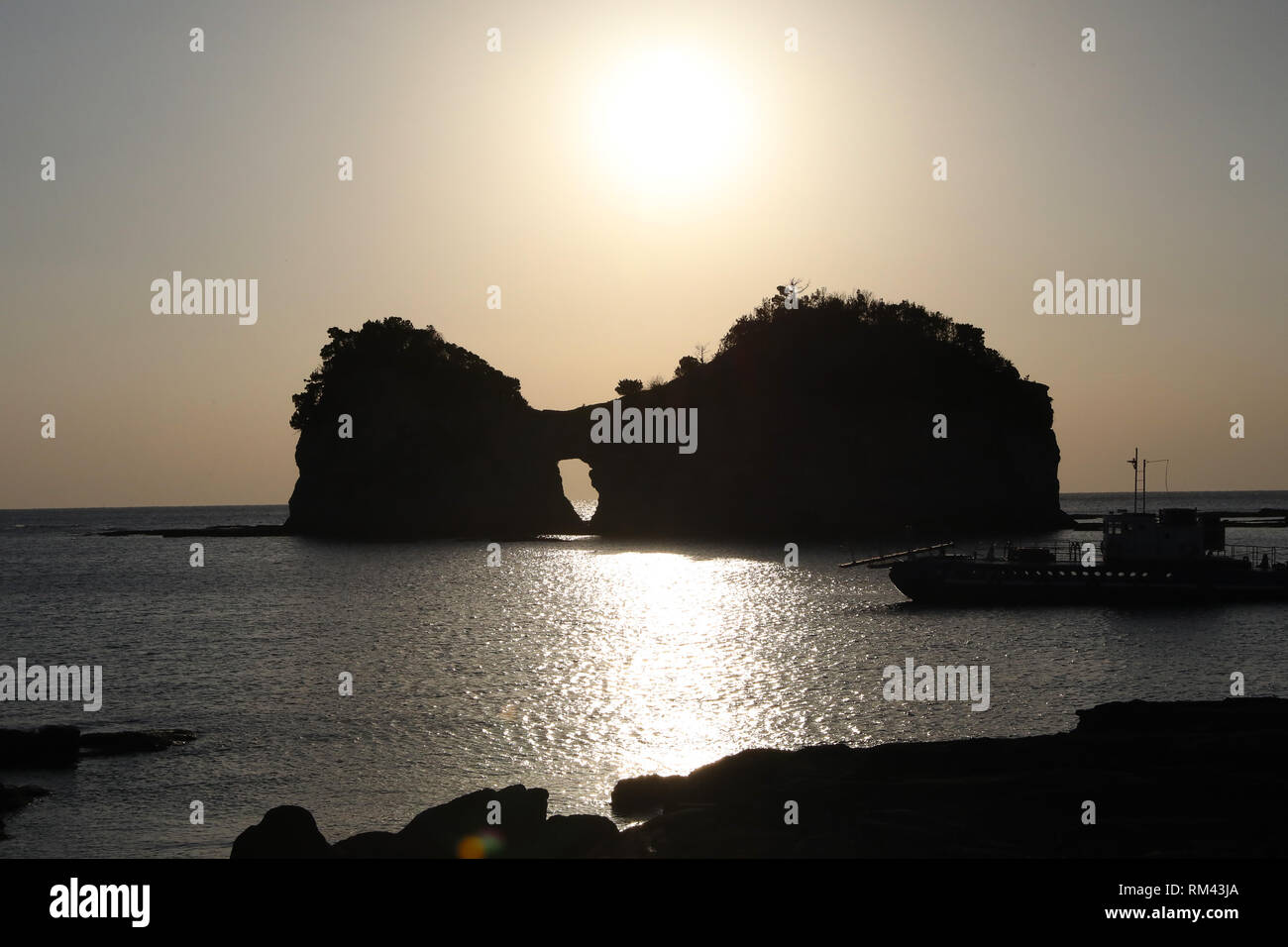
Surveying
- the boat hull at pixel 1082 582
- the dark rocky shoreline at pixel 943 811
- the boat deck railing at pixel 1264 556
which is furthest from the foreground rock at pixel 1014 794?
the boat deck railing at pixel 1264 556

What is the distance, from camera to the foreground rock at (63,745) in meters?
32.0

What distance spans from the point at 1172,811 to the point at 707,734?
1914cm

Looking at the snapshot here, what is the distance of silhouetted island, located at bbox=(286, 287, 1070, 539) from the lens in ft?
519

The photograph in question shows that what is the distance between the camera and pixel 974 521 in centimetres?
15988

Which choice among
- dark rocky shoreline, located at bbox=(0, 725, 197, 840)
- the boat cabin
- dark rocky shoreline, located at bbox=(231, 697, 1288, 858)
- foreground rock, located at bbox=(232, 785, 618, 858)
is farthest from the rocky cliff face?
foreground rock, located at bbox=(232, 785, 618, 858)

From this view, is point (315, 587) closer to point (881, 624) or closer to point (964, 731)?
point (881, 624)

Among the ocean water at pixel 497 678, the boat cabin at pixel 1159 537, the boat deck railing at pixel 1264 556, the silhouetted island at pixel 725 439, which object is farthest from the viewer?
the silhouetted island at pixel 725 439

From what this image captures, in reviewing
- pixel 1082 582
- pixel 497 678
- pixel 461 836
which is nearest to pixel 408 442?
pixel 1082 582

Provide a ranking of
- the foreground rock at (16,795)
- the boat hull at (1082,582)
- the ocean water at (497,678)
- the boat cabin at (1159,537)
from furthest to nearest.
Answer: the boat cabin at (1159,537)
the boat hull at (1082,582)
the ocean water at (497,678)
the foreground rock at (16,795)

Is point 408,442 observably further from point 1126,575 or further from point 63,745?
point 63,745

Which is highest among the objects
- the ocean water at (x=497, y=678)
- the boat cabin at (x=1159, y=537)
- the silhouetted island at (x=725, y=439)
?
the silhouetted island at (x=725, y=439)

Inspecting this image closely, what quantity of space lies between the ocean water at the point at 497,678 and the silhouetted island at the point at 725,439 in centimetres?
6210

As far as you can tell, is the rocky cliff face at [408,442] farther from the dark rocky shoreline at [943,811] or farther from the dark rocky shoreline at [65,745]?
the dark rocky shoreline at [943,811]
